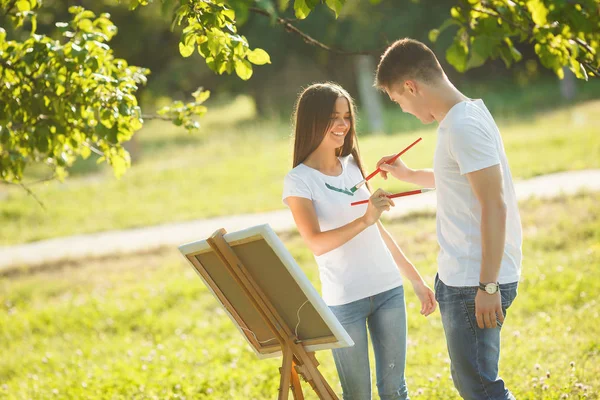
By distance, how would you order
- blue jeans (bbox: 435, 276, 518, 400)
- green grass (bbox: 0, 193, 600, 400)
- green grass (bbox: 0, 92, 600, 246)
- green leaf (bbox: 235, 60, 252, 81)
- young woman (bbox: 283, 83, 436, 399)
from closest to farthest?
blue jeans (bbox: 435, 276, 518, 400) → young woman (bbox: 283, 83, 436, 399) → green leaf (bbox: 235, 60, 252, 81) → green grass (bbox: 0, 193, 600, 400) → green grass (bbox: 0, 92, 600, 246)

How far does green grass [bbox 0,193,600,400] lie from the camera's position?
18.2ft

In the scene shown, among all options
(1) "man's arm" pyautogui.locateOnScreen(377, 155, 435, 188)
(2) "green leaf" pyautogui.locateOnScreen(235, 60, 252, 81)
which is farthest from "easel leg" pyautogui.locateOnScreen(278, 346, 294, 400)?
(2) "green leaf" pyautogui.locateOnScreen(235, 60, 252, 81)

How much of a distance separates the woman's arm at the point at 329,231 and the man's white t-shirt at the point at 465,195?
0.28 m

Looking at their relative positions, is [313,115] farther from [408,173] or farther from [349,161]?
[408,173]

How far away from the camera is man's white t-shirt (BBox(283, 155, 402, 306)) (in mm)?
3686

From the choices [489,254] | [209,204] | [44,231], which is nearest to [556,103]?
[209,204]

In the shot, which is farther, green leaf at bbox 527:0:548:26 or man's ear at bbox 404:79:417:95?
man's ear at bbox 404:79:417:95

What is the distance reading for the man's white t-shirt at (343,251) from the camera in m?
3.69

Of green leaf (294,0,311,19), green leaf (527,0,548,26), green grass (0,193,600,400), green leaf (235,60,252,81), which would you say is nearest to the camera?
green leaf (527,0,548,26)

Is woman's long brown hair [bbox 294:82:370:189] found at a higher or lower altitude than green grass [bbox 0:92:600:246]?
higher

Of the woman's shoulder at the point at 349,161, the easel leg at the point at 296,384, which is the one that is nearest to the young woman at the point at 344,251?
the woman's shoulder at the point at 349,161

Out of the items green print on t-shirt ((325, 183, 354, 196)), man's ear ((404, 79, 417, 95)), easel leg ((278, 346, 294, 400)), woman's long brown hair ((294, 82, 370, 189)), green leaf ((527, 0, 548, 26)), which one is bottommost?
easel leg ((278, 346, 294, 400))

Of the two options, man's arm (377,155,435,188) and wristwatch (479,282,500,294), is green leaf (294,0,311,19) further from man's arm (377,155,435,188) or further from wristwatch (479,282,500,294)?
wristwatch (479,282,500,294)

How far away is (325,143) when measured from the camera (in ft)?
12.5
